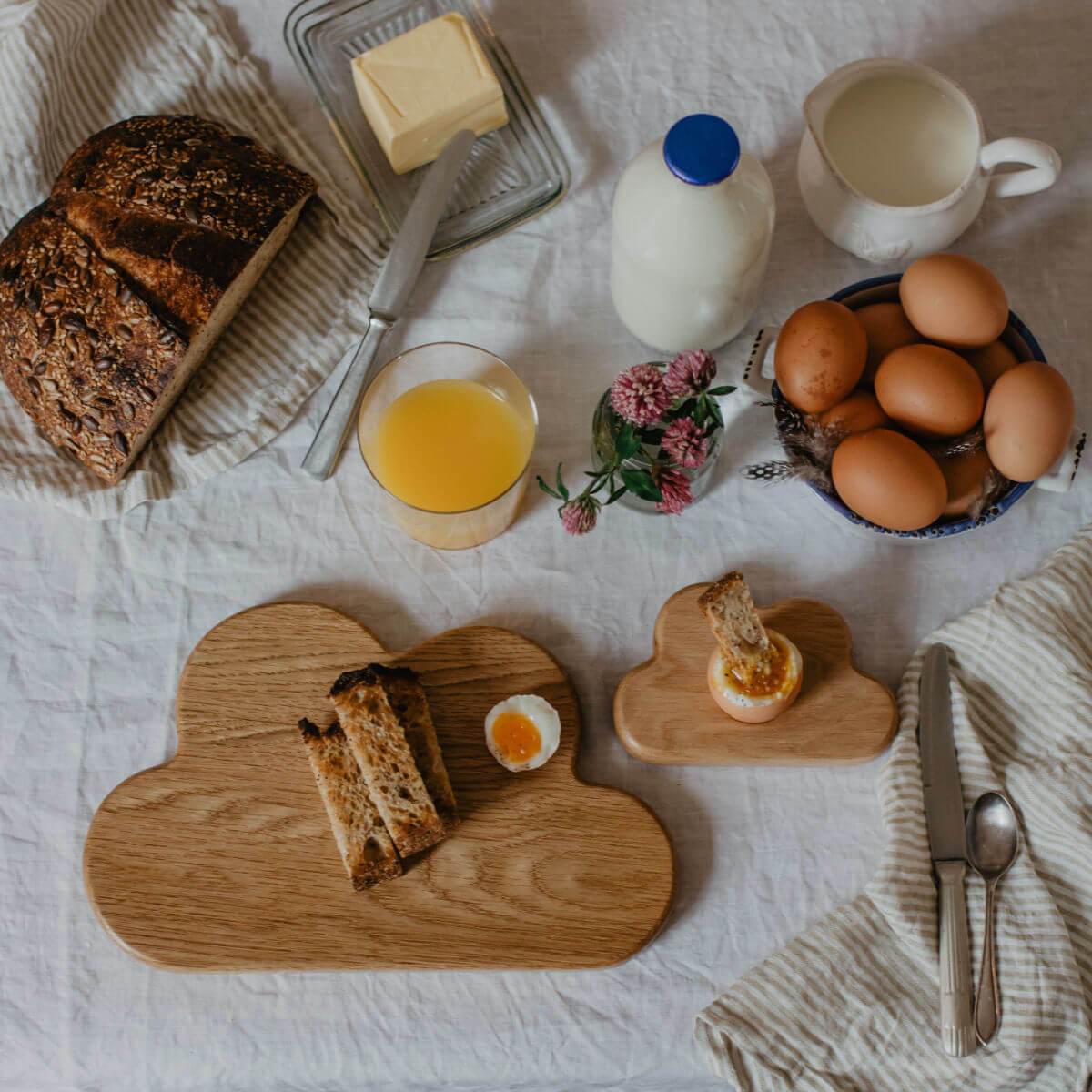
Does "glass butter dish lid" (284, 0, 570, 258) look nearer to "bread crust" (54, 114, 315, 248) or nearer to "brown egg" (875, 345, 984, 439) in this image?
"bread crust" (54, 114, 315, 248)

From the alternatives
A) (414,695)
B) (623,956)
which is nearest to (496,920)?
(623,956)

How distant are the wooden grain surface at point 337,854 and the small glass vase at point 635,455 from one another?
189 mm

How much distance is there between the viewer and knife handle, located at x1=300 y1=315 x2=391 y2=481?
1.15 m

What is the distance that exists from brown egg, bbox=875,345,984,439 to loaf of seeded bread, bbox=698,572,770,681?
216 millimetres

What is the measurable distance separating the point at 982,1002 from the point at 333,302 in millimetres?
979

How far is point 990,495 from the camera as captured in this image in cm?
99

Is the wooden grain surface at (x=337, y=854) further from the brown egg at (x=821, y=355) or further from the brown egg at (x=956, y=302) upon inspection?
the brown egg at (x=956, y=302)

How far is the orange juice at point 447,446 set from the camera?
1.08 m

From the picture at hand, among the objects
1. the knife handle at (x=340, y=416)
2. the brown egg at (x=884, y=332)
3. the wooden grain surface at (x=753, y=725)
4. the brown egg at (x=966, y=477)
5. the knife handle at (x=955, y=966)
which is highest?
the knife handle at (x=340, y=416)

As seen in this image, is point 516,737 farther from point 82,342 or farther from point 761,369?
point 82,342

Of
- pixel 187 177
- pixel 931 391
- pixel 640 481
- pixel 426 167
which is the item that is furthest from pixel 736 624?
pixel 187 177

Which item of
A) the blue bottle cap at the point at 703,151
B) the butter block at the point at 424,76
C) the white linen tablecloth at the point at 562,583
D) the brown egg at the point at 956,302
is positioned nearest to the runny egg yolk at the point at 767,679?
the white linen tablecloth at the point at 562,583

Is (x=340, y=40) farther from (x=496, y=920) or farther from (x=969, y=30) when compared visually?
(x=496, y=920)

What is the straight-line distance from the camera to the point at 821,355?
3.20ft
